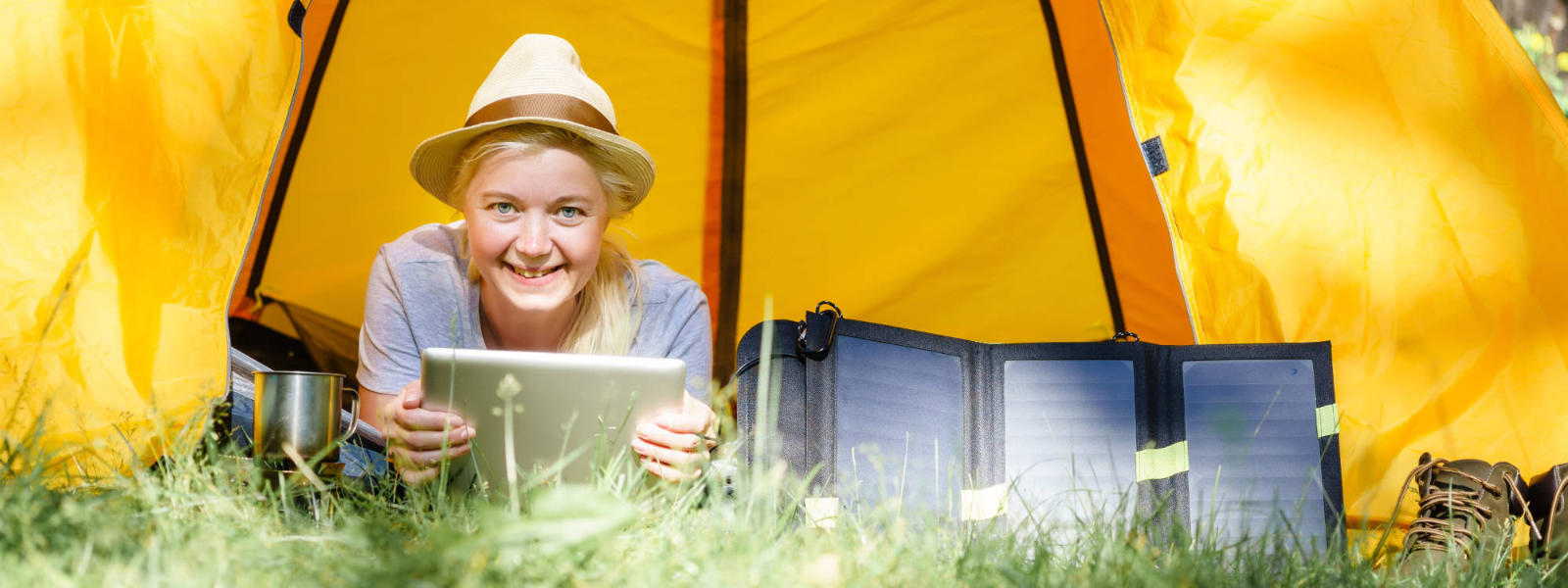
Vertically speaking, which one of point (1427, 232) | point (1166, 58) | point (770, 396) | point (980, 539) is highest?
point (1166, 58)

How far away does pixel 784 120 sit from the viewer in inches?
84.8

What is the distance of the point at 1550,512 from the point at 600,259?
4.06 feet

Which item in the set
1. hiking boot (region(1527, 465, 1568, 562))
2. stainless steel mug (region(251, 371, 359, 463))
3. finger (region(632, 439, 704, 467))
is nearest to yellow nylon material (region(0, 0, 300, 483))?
stainless steel mug (region(251, 371, 359, 463))

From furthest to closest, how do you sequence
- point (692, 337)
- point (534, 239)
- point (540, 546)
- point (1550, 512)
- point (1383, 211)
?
point (692, 337) → point (1383, 211) → point (534, 239) → point (1550, 512) → point (540, 546)

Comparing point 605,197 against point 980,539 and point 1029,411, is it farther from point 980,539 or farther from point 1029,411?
point 980,539

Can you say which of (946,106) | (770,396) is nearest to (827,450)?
(770,396)

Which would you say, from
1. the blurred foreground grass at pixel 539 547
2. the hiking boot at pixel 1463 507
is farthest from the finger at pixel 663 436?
the hiking boot at pixel 1463 507

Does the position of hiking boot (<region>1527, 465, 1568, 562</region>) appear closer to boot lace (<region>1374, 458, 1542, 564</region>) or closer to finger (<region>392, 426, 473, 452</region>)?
boot lace (<region>1374, 458, 1542, 564</region>)

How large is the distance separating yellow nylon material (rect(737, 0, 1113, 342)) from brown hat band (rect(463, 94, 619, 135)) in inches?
29.1

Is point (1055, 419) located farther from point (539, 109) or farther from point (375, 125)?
point (375, 125)

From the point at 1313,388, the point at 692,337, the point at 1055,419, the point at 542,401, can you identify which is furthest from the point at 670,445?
the point at 1313,388

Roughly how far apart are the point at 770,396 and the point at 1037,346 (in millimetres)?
430

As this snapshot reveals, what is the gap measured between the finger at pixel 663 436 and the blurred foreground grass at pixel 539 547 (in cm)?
10

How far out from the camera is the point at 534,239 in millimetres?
1389
